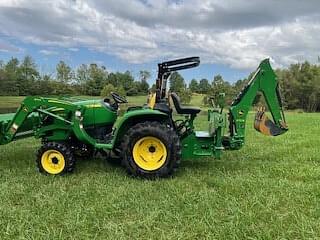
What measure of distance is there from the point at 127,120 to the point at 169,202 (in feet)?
6.36

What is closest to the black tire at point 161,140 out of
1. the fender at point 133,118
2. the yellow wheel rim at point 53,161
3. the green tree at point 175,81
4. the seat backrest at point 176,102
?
the fender at point 133,118

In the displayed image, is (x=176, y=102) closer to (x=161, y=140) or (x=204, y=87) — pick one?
(x=161, y=140)

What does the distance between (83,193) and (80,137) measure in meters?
1.49

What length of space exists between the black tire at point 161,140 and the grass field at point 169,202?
7.8 inches

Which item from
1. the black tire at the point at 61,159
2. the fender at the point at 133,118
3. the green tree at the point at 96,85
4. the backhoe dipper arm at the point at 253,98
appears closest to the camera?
the fender at the point at 133,118

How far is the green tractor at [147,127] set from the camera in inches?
249

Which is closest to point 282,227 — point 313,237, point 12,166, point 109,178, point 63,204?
point 313,237

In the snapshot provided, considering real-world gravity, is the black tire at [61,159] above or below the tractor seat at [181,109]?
below

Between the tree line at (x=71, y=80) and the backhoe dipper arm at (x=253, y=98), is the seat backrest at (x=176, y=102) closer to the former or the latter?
the backhoe dipper arm at (x=253, y=98)

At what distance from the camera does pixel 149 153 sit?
6.43 meters

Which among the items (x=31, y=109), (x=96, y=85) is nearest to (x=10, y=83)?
(x=96, y=85)

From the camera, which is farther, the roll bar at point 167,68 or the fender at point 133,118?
the roll bar at point 167,68

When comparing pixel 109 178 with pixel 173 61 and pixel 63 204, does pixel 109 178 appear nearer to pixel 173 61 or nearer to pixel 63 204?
pixel 63 204

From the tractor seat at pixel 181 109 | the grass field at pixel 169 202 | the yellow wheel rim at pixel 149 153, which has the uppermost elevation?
the tractor seat at pixel 181 109
